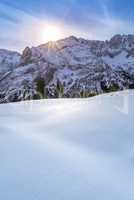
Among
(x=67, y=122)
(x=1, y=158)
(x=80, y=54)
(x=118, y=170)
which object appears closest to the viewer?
(x=118, y=170)

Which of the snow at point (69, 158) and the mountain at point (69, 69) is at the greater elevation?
the mountain at point (69, 69)

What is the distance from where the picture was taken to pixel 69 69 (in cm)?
7888

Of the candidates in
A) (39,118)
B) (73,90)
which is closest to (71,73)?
(73,90)

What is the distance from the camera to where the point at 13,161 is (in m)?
1.84

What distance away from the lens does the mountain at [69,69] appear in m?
53.9

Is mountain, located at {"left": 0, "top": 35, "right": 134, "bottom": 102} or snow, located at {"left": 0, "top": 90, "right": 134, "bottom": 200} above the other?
mountain, located at {"left": 0, "top": 35, "right": 134, "bottom": 102}

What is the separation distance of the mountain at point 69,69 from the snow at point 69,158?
1167cm

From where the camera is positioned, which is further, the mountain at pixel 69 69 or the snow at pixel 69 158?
the mountain at pixel 69 69

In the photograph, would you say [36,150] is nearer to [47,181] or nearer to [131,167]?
[47,181]

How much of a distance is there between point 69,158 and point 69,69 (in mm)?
77592

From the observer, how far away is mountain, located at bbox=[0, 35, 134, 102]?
53938 millimetres

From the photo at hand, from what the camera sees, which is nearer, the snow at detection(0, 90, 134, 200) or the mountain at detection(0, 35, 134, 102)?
the snow at detection(0, 90, 134, 200)

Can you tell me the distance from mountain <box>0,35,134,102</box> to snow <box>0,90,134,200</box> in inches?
459

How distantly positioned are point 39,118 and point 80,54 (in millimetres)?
123912
